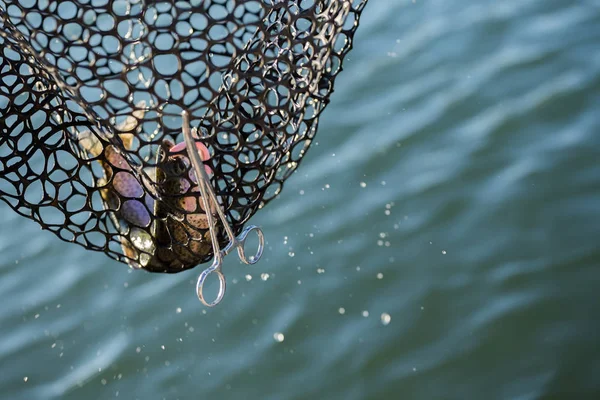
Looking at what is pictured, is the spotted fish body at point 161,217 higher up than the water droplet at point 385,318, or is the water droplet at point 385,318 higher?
the spotted fish body at point 161,217

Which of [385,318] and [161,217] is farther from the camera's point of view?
[385,318]

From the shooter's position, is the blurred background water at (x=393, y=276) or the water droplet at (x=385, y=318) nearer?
the blurred background water at (x=393, y=276)

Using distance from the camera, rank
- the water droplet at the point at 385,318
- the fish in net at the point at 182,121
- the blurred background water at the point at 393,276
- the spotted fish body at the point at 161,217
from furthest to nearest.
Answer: the water droplet at the point at 385,318, the blurred background water at the point at 393,276, the spotted fish body at the point at 161,217, the fish in net at the point at 182,121

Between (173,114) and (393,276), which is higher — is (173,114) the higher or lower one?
the higher one

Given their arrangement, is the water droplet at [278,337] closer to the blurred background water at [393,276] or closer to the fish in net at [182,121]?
the blurred background water at [393,276]

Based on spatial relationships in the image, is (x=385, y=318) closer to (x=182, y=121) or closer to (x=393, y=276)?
(x=393, y=276)

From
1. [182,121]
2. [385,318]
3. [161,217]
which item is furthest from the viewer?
[385,318]

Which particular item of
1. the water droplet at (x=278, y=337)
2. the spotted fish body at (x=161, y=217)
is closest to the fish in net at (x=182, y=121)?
the spotted fish body at (x=161, y=217)

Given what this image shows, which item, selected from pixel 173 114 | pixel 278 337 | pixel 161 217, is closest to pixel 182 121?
pixel 173 114
